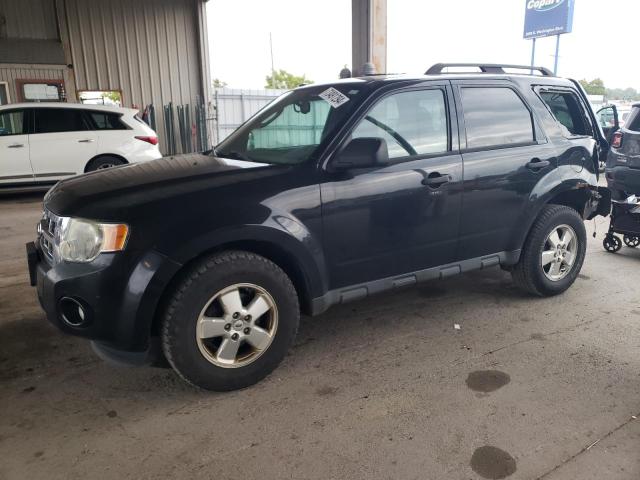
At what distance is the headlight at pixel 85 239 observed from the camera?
247 centimetres

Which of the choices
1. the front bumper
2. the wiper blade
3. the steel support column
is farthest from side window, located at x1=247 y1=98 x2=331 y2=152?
the steel support column

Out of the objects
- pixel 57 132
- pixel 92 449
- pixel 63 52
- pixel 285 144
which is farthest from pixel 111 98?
pixel 92 449

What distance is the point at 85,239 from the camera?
2.53 metres

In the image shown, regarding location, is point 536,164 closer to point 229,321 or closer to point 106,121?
point 229,321

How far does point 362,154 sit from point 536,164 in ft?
5.35

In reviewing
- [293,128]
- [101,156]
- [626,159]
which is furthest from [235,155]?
[101,156]

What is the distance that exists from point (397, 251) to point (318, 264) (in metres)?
0.59

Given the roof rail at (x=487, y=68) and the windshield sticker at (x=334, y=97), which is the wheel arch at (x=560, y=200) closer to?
the roof rail at (x=487, y=68)

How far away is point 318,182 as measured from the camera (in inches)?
116

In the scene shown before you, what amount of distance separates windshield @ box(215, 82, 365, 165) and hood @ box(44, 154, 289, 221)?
23 centimetres

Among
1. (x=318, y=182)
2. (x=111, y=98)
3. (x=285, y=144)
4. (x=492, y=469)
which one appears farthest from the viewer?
(x=111, y=98)

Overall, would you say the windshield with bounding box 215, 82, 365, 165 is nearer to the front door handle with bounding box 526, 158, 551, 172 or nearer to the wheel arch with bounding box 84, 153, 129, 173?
the front door handle with bounding box 526, 158, 551, 172

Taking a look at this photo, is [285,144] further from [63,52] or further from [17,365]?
[63,52]

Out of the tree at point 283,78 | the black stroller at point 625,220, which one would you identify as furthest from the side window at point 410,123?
the tree at point 283,78
